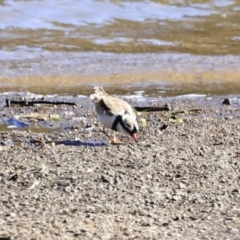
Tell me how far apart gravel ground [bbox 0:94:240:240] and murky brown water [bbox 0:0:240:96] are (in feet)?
10.5

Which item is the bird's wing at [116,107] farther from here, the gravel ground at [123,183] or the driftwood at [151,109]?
the driftwood at [151,109]

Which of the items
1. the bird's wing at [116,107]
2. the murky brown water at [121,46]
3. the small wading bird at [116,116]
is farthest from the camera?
the murky brown water at [121,46]

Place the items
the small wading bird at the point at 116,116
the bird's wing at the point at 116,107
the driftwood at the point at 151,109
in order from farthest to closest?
1. the driftwood at the point at 151,109
2. the bird's wing at the point at 116,107
3. the small wading bird at the point at 116,116

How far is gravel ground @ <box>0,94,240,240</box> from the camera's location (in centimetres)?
601

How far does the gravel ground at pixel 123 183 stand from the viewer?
6012mm

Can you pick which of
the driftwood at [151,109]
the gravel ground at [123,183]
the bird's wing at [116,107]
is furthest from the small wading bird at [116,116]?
the driftwood at [151,109]

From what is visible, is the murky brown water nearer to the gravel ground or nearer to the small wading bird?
the small wading bird

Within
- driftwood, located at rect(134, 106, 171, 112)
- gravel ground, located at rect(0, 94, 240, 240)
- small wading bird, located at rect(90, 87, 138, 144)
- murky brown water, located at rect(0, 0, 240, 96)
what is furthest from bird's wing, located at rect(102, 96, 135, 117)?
murky brown water, located at rect(0, 0, 240, 96)

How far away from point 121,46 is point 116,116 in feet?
23.1

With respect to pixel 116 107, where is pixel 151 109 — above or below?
below

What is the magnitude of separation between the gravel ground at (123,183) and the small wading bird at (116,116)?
158 mm

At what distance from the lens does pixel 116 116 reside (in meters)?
8.70

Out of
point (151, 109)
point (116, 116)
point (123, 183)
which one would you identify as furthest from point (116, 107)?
point (123, 183)

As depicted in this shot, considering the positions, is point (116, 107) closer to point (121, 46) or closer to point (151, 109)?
point (151, 109)
